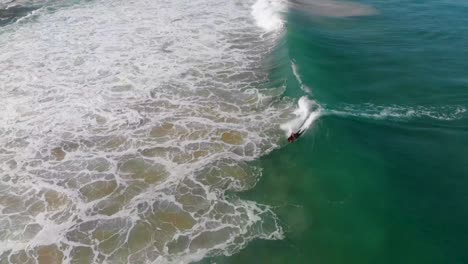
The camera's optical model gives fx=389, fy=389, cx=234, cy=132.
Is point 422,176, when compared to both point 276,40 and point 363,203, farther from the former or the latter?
point 276,40

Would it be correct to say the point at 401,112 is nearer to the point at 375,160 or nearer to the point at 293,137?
the point at 375,160

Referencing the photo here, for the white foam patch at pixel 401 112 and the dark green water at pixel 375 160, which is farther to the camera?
the white foam patch at pixel 401 112

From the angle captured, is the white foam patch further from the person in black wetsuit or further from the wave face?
the wave face

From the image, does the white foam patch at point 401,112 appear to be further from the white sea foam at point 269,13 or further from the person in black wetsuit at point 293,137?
the white sea foam at point 269,13

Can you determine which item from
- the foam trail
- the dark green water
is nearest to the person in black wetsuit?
the dark green water

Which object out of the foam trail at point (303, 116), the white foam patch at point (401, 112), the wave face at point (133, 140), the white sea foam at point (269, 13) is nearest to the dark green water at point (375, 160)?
the white foam patch at point (401, 112)
